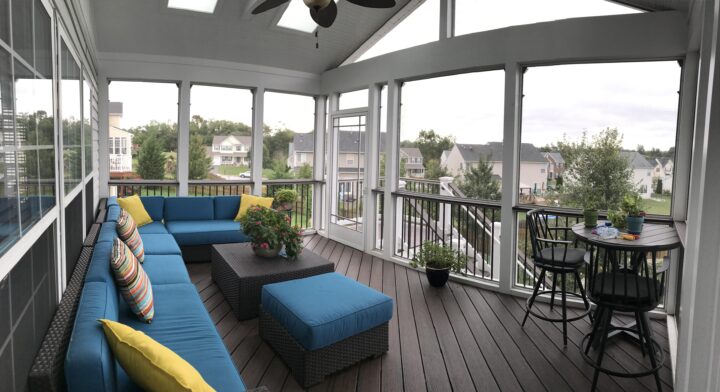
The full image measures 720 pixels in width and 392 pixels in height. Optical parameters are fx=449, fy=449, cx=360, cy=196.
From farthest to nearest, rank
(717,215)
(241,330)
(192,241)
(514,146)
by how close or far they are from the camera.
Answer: (192,241) < (514,146) < (241,330) < (717,215)

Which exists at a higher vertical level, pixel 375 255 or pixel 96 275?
pixel 96 275

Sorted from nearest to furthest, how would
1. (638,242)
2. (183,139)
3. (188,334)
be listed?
(188,334) < (638,242) < (183,139)

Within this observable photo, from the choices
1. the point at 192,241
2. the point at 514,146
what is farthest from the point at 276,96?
the point at 514,146

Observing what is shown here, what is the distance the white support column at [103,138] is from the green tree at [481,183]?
4812 millimetres

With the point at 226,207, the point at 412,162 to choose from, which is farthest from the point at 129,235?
the point at 412,162

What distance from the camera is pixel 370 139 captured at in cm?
623

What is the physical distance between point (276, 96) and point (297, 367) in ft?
17.4

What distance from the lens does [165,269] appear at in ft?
11.8

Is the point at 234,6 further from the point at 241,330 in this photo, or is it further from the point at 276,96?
the point at 241,330

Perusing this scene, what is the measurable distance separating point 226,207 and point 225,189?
0.68 m

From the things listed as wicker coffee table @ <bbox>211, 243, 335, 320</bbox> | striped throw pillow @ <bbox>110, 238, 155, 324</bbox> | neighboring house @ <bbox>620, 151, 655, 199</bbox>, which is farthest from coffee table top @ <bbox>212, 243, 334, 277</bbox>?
neighboring house @ <bbox>620, 151, 655, 199</bbox>

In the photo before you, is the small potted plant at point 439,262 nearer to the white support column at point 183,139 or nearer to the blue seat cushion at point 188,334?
the blue seat cushion at point 188,334

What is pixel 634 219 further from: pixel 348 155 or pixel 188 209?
pixel 188 209

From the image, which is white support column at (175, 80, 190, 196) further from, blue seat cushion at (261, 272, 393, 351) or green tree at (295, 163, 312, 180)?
blue seat cushion at (261, 272, 393, 351)
